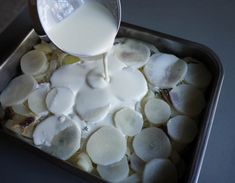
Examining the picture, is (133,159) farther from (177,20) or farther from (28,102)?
(177,20)

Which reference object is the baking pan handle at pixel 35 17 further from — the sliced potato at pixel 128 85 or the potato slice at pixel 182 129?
the potato slice at pixel 182 129

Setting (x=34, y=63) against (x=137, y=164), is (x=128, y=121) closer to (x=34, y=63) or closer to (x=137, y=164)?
(x=137, y=164)

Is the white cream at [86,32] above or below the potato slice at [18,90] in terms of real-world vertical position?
above

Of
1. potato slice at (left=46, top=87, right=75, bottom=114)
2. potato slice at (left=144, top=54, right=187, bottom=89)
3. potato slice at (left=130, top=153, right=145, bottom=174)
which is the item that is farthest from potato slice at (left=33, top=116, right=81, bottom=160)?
potato slice at (left=144, top=54, right=187, bottom=89)

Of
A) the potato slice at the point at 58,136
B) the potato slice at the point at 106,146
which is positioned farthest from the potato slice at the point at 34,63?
the potato slice at the point at 106,146

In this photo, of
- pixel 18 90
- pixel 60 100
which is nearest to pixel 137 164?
pixel 60 100

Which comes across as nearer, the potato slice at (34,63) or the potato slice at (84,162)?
the potato slice at (84,162)
